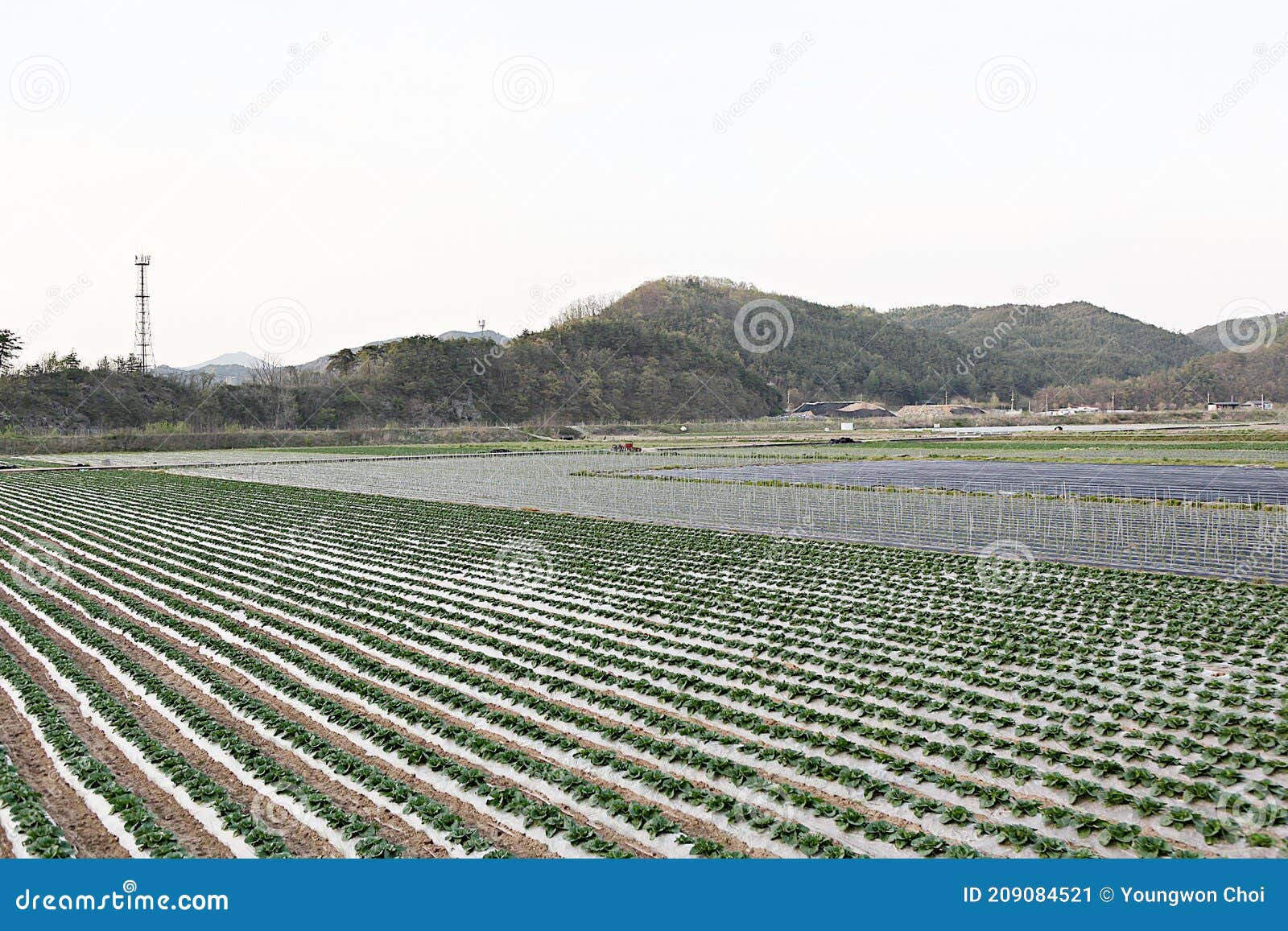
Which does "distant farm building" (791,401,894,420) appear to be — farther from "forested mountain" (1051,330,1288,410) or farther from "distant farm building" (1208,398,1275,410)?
"distant farm building" (1208,398,1275,410)

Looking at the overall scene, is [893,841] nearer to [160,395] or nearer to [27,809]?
[27,809]

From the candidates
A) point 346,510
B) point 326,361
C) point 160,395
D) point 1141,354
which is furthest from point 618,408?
point 1141,354

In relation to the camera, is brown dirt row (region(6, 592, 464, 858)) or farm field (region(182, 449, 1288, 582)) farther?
farm field (region(182, 449, 1288, 582))

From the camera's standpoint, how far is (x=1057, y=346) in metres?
124

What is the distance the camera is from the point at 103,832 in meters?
5.15

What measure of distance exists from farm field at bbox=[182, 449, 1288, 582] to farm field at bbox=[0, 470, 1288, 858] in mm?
2060

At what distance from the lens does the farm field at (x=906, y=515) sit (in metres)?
13.7

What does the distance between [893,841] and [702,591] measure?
6.90m

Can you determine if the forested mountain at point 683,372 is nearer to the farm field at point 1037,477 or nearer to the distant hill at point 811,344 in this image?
the distant hill at point 811,344

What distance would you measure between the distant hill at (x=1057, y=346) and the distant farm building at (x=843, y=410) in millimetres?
19456

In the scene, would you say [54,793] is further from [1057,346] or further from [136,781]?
[1057,346]

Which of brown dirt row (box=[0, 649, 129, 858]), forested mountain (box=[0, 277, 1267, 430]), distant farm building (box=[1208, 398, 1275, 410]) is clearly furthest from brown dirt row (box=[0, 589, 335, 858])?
distant farm building (box=[1208, 398, 1275, 410])

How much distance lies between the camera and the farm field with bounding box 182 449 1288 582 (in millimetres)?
13734

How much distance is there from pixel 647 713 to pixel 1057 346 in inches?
5106
